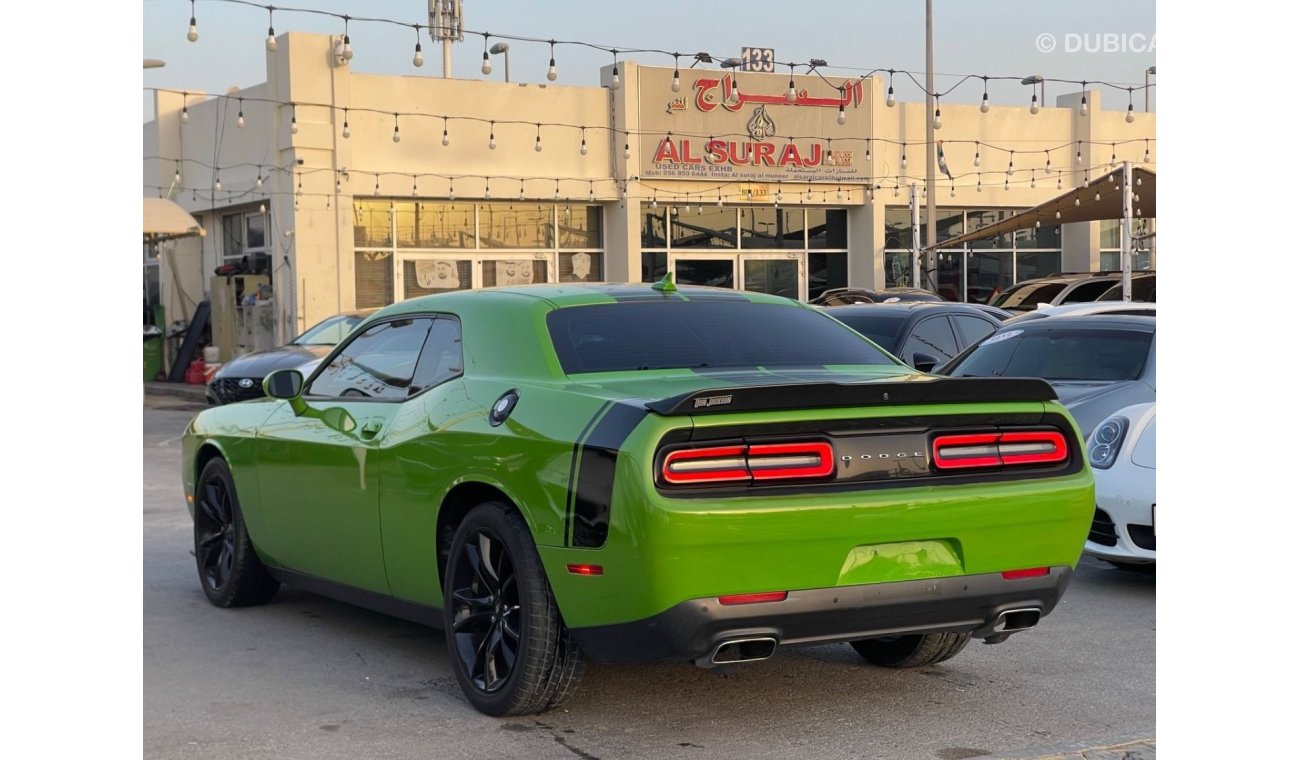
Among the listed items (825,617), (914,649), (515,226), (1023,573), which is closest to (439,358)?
(825,617)

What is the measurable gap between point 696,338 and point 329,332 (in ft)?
45.9

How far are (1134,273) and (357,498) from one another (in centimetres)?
1845

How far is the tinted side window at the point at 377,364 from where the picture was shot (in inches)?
246

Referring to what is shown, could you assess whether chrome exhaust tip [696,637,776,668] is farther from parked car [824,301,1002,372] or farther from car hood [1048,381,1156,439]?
parked car [824,301,1002,372]

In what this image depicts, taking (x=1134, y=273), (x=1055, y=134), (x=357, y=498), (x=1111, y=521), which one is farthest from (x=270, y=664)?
(x=1055, y=134)

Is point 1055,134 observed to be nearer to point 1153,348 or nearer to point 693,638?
point 1153,348

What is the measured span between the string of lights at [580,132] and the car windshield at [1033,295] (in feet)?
30.5

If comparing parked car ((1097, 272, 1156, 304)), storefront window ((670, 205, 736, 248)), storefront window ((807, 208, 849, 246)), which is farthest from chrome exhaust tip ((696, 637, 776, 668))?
storefront window ((807, 208, 849, 246))

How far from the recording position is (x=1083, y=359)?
32.4 feet

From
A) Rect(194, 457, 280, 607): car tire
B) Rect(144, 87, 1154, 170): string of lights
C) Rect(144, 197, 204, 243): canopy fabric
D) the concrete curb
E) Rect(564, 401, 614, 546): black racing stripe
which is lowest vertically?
the concrete curb

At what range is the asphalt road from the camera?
16.4 ft

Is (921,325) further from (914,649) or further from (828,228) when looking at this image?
(828,228)

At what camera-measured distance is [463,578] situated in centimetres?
550

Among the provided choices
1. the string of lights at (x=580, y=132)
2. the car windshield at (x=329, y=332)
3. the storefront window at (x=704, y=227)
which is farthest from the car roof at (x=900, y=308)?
the storefront window at (x=704, y=227)
